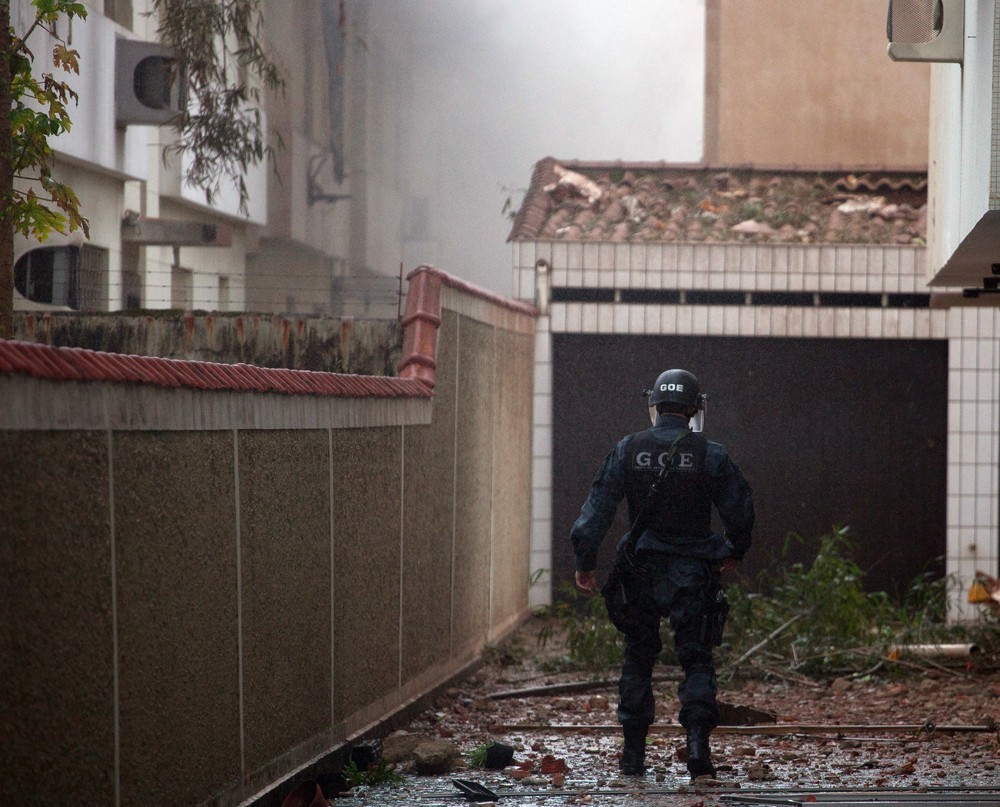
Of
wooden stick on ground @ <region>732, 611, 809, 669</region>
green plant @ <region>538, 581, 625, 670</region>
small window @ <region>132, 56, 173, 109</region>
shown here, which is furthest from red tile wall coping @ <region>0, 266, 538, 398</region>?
small window @ <region>132, 56, 173, 109</region>

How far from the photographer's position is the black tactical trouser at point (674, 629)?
6.05 meters

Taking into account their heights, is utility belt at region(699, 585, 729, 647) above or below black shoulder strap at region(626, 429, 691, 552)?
below

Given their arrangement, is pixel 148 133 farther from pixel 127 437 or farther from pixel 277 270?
pixel 127 437

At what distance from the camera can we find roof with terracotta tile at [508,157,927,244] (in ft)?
40.6

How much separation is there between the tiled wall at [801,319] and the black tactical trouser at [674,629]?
5713mm

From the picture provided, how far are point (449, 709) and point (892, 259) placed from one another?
631 cm

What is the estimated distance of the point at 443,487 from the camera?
8.27 metres

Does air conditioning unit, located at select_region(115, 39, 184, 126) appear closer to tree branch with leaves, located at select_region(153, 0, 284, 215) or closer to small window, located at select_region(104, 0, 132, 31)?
tree branch with leaves, located at select_region(153, 0, 284, 215)

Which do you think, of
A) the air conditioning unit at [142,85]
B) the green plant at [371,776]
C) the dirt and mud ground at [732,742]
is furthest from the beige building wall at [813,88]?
the green plant at [371,776]

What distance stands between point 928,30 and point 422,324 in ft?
10.6

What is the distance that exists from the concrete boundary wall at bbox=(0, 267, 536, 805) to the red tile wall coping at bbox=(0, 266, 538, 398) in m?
0.02

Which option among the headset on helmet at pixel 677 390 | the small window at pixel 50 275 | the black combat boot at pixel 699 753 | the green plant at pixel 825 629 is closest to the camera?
the black combat boot at pixel 699 753

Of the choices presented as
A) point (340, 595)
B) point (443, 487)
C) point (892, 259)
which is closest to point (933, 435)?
point (892, 259)

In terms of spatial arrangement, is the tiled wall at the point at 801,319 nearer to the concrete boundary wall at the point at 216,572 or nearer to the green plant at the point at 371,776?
the concrete boundary wall at the point at 216,572
